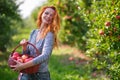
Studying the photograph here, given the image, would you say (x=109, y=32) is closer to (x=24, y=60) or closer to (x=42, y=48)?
(x=42, y=48)

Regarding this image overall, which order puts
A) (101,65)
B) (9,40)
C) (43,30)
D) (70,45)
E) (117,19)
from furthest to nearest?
(70,45)
(9,40)
(101,65)
(117,19)
(43,30)

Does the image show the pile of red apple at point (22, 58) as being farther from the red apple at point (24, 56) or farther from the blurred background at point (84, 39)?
the blurred background at point (84, 39)

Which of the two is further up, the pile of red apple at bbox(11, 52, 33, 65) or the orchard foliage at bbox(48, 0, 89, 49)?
the pile of red apple at bbox(11, 52, 33, 65)

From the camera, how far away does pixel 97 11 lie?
8133mm

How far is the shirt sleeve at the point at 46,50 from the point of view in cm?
455

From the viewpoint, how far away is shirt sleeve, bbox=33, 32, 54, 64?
14.9ft

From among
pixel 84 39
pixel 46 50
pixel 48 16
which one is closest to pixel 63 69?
pixel 84 39

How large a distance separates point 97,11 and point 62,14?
6814 mm

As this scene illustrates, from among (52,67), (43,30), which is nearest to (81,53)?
(52,67)

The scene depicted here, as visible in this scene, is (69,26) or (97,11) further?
(69,26)

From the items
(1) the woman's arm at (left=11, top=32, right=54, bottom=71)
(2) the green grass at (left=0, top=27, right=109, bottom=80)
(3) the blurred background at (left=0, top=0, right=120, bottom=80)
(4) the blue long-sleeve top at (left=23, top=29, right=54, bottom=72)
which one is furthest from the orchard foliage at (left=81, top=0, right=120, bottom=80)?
(1) the woman's arm at (left=11, top=32, right=54, bottom=71)

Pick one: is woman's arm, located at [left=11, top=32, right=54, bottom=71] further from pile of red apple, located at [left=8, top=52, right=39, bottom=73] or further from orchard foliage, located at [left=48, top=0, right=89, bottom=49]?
orchard foliage, located at [left=48, top=0, right=89, bottom=49]

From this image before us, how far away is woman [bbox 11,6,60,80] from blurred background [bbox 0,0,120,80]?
8.47ft

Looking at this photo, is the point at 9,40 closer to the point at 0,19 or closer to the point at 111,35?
the point at 0,19
